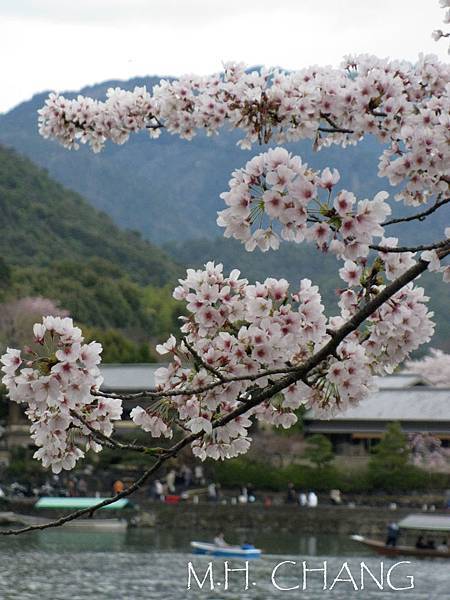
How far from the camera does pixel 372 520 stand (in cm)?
3478

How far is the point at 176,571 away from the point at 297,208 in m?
22.0

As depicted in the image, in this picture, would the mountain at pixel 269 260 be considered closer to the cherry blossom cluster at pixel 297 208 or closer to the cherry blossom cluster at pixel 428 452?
the cherry blossom cluster at pixel 428 452

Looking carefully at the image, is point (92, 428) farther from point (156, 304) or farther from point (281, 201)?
point (156, 304)

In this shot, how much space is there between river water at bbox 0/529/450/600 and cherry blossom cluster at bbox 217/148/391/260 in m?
17.8

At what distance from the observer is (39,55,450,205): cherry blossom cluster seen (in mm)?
4168

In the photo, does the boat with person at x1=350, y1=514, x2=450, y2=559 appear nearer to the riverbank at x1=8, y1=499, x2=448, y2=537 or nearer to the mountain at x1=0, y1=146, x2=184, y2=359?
the riverbank at x1=8, y1=499, x2=448, y2=537

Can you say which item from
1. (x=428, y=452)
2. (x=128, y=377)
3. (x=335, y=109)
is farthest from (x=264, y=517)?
(x=335, y=109)

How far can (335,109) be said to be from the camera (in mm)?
5012

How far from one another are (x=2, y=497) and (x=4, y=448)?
17.6 feet

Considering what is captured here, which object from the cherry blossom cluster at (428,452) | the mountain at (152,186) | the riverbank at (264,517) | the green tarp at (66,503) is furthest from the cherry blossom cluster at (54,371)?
the mountain at (152,186)

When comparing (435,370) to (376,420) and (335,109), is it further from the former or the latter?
(335,109)

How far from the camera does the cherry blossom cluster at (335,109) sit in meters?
4.17

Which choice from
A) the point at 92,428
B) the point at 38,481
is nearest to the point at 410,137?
the point at 92,428

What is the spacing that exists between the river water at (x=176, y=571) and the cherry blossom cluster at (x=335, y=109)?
1533 centimetres
